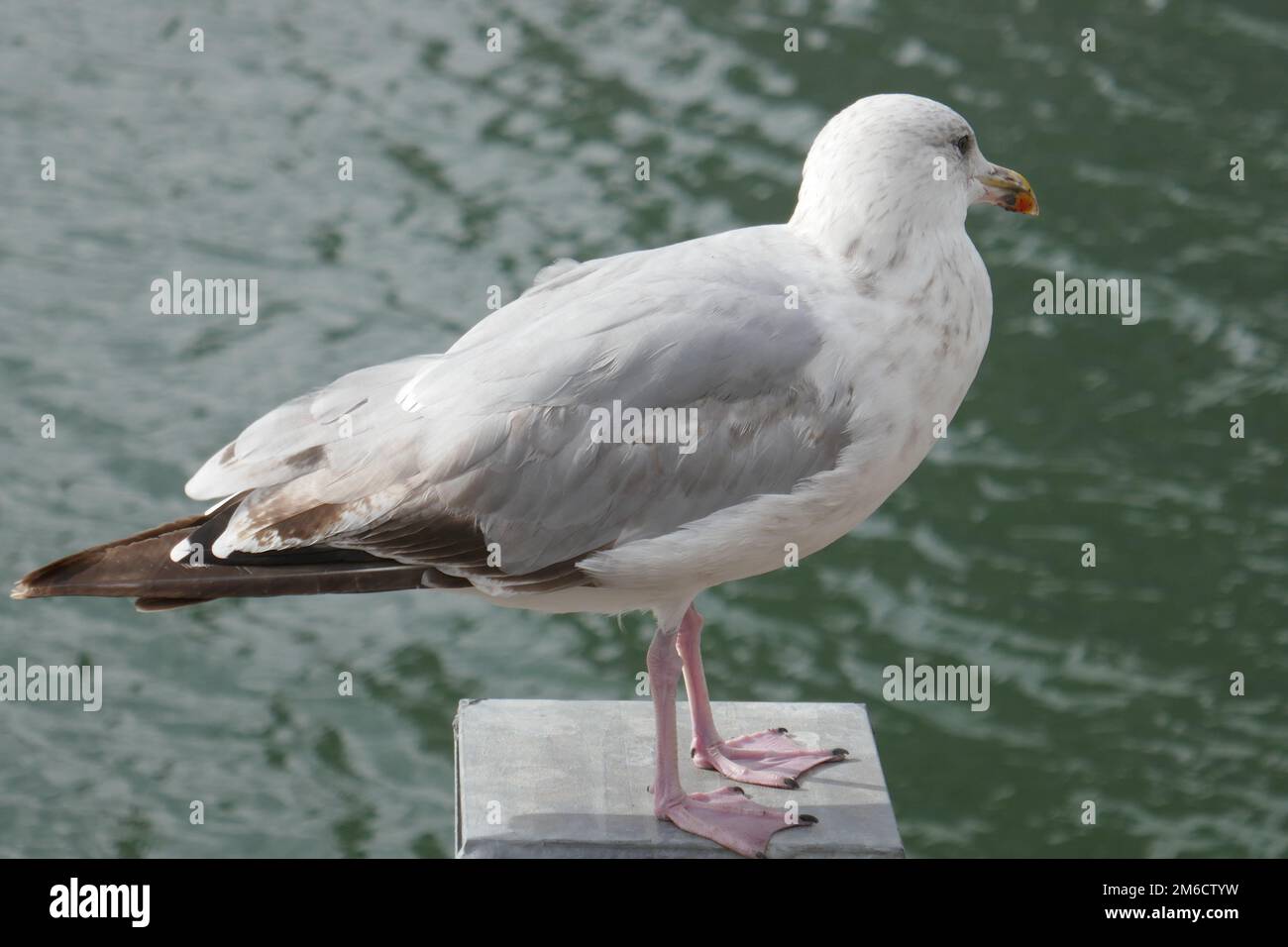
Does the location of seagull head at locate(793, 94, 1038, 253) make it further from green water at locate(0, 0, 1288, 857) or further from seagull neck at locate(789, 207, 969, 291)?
green water at locate(0, 0, 1288, 857)

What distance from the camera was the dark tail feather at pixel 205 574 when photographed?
6.05m

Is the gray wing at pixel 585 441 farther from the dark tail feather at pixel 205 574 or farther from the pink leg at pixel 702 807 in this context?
the pink leg at pixel 702 807

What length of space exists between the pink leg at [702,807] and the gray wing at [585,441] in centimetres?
55

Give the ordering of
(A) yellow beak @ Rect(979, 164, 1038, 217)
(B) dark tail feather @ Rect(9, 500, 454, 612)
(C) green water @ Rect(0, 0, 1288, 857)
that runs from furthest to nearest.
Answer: (C) green water @ Rect(0, 0, 1288, 857)
(A) yellow beak @ Rect(979, 164, 1038, 217)
(B) dark tail feather @ Rect(9, 500, 454, 612)

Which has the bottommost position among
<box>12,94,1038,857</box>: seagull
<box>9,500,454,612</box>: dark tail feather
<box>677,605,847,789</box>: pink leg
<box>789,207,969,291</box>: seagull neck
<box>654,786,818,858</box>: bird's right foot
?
<box>654,786,818,858</box>: bird's right foot

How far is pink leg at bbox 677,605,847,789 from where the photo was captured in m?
6.57

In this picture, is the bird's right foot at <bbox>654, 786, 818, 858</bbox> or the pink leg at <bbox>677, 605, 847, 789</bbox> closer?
the bird's right foot at <bbox>654, 786, 818, 858</bbox>

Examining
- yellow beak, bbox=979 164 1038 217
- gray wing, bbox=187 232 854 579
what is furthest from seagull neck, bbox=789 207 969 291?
yellow beak, bbox=979 164 1038 217

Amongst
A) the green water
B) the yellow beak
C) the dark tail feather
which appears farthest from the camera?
the green water

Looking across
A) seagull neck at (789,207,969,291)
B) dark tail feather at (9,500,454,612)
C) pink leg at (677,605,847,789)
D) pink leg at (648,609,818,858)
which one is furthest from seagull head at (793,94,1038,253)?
dark tail feather at (9,500,454,612)

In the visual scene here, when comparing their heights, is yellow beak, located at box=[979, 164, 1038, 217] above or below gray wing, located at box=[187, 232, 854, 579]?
above

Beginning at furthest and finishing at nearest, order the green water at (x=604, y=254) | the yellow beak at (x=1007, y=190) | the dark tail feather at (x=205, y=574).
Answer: the green water at (x=604, y=254), the yellow beak at (x=1007, y=190), the dark tail feather at (x=205, y=574)

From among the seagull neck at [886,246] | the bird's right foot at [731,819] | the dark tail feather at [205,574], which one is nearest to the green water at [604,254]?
the bird's right foot at [731,819]

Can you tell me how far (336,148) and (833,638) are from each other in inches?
238
